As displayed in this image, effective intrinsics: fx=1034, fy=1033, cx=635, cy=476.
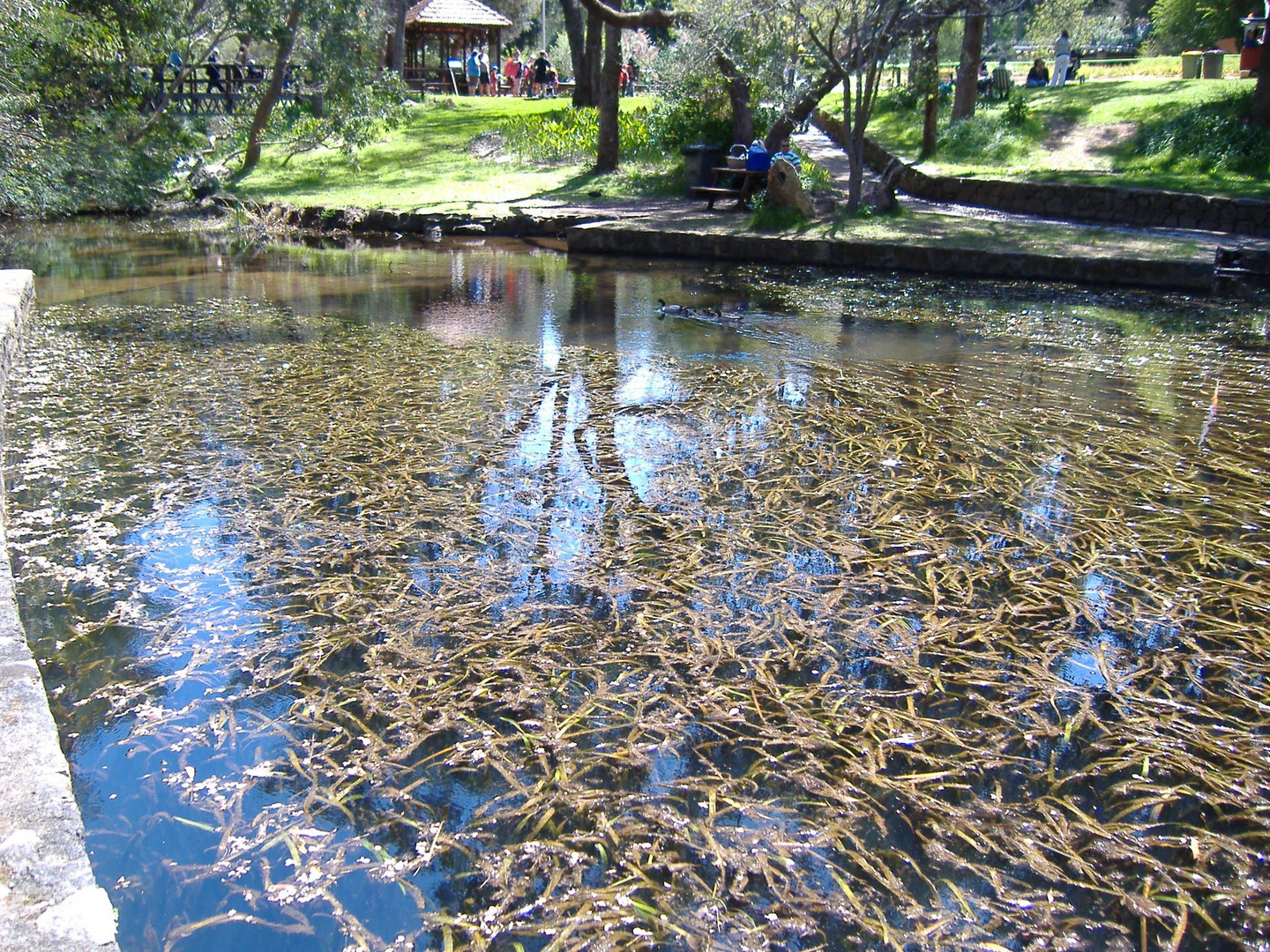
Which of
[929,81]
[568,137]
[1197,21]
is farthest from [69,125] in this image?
[1197,21]

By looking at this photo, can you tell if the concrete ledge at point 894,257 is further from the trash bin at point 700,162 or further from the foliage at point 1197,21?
the foliage at point 1197,21

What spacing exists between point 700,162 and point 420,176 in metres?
6.72

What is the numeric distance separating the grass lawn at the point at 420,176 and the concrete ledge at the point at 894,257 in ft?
12.9

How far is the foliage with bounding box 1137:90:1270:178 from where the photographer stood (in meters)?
18.1

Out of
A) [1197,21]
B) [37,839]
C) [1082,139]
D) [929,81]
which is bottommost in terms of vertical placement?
[37,839]

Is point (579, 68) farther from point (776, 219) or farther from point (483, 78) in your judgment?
point (776, 219)

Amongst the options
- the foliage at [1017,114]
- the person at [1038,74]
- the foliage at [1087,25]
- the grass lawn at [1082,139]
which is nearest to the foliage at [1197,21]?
the foliage at [1087,25]

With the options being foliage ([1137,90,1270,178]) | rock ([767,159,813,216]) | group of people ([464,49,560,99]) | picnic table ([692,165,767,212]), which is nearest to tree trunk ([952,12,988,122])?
foliage ([1137,90,1270,178])

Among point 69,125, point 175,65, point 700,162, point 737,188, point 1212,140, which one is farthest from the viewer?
point 175,65

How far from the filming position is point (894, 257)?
13438 millimetres

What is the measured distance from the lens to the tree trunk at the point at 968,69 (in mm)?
22266

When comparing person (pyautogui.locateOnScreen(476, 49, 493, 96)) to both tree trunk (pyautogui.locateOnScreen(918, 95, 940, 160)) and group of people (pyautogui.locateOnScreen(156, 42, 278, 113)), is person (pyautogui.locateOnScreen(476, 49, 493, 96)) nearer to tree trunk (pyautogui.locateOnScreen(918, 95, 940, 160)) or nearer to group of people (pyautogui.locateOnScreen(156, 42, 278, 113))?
group of people (pyautogui.locateOnScreen(156, 42, 278, 113))

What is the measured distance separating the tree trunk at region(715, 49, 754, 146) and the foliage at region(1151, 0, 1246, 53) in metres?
23.9

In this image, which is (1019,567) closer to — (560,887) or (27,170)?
(560,887)
